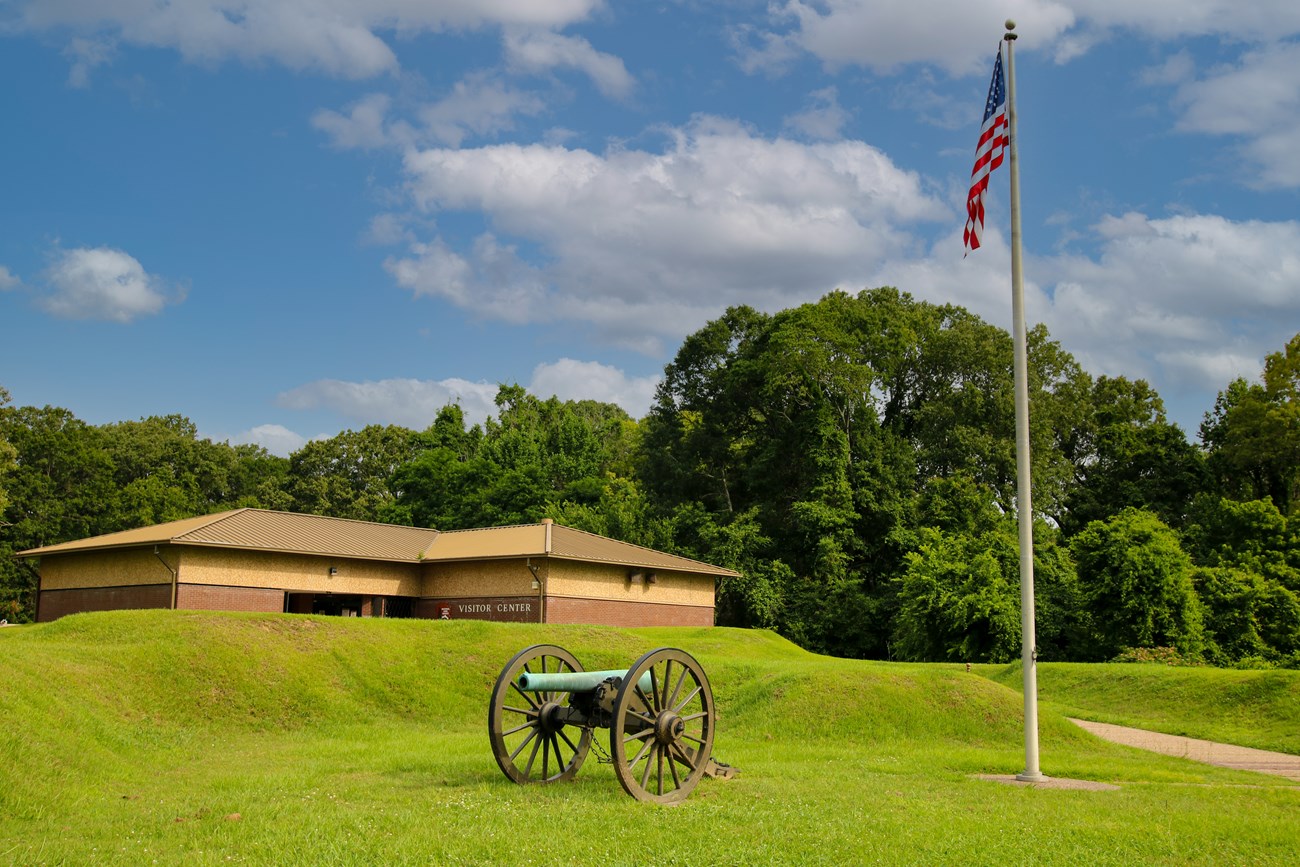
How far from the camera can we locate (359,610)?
35.2m

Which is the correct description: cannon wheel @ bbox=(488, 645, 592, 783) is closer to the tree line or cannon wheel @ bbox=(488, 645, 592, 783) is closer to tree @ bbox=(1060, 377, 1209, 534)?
the tree line

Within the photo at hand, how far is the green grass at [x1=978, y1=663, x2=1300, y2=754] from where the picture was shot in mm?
19453

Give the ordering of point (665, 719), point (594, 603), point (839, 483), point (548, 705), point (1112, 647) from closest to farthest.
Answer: point (665, 719) < point (548, 705) < point (1112, 647) < point (594, 603) < point (839, 483)

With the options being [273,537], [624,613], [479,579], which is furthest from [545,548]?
[273,537]

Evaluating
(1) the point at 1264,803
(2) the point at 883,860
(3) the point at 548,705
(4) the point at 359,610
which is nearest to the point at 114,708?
(3) the point at 548,705

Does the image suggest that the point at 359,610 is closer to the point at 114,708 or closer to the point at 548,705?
the point at 114,708

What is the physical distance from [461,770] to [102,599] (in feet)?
77.8

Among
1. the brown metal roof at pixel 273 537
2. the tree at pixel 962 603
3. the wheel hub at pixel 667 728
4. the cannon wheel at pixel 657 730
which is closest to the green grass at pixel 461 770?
the cannon wheel at pixel 657 730

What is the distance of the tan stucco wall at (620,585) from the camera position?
33656 millimetres

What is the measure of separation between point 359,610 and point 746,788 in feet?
87.4

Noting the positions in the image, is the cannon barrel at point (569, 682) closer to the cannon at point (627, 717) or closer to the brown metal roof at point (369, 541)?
the cannon at point (627, 717)

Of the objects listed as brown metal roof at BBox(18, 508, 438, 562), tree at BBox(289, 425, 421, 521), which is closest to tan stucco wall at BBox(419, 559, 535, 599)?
brown metal roof at BBox(18, 508, 438, 562)

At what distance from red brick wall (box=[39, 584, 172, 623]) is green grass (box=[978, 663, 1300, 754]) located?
2312cm

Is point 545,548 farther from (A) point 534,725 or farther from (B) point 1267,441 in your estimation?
(B) point 1267,441
